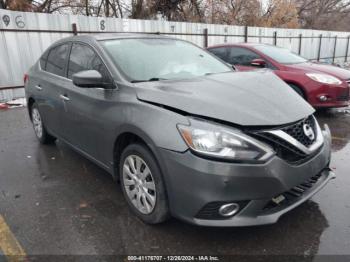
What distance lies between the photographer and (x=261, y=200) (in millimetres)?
2148

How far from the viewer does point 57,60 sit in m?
4.16

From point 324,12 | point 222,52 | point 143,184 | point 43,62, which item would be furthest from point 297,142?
point 324,12

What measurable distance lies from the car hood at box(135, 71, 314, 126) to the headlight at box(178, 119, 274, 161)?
0.36 ft

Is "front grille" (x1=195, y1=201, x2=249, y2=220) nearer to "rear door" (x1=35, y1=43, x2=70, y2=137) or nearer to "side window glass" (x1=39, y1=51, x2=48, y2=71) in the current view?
"rear door" (x1=35, y1=43, x2=70, y2=137)

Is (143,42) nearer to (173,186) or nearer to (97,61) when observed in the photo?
(97,61)

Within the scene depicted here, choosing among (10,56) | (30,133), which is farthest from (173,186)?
(10,56)

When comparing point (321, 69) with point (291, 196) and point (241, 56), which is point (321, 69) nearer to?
point (241, 56)

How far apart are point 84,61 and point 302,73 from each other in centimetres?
431

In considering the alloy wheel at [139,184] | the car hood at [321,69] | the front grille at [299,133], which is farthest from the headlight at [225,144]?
the car hood at [321,69]

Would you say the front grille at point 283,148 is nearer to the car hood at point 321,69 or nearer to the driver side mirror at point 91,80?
the driver side mirror at point 91,80

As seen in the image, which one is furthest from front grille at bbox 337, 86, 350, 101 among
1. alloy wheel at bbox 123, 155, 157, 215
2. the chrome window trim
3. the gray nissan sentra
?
alloy wheel at bbox 123, 155, 157, 215

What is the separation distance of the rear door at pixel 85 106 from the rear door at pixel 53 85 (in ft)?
0.66

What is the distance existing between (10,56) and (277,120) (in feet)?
27.5

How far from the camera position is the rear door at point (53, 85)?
12.7 ft
